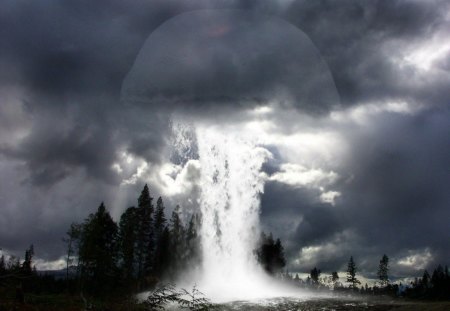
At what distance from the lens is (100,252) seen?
5544 cm

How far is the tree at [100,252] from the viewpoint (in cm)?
5556

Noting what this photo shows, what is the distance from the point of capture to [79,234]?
7256 centimetres

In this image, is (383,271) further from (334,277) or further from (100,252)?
(100,252)

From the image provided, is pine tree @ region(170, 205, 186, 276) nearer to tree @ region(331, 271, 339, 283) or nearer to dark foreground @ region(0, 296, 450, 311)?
dark foreground @ region(0, 296, 450, 311)

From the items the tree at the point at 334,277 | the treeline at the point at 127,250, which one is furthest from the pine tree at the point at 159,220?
the tree at the point at 334,277

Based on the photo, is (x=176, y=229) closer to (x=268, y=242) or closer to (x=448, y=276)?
(x=268, y=242)

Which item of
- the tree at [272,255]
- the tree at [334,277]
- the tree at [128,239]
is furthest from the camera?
the tree at [334,277]

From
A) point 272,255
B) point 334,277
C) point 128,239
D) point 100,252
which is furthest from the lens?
point 334,277

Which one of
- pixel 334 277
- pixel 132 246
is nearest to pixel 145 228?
pixel 132 246

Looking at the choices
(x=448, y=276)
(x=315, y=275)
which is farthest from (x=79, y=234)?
(x=315, y=275)

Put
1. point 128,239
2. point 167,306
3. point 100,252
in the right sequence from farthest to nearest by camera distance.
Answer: point 128,239 < point 100,252 < point 167,306

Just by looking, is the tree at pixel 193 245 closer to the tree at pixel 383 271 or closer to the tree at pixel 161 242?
the tree at pixel 161 242

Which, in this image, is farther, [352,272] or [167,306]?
[352,272]

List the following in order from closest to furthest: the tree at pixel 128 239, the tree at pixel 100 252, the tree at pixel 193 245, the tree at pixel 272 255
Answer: the tree at pixel 100 252
the tree at pixel 128 239
the tree at pixel 193 245
the tree at pixel 272 255
